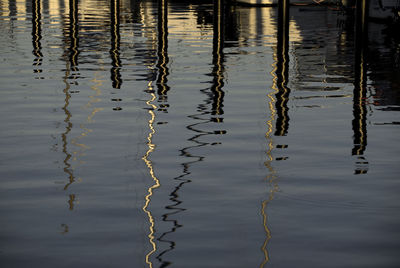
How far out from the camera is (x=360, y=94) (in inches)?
813

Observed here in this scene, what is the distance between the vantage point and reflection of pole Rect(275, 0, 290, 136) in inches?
679

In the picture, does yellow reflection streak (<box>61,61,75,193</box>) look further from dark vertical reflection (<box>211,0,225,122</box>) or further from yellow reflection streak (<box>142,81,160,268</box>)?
dark vertical reflection (<box>211,0,225,122</box>)

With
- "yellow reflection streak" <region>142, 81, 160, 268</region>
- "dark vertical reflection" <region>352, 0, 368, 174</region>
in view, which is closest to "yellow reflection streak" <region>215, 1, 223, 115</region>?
"yellow reflection streak" <region>142, 81, 160, 268</region>

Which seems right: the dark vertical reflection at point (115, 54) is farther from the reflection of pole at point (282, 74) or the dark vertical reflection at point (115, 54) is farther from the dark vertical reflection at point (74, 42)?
the reflection of pole at point (282, 74)

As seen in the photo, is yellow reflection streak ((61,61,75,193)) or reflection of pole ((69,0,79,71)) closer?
yellow reflection streak ((61,61,75,193))

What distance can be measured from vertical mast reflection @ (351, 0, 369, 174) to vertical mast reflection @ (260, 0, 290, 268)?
48.4 inches

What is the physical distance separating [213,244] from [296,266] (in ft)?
3.40

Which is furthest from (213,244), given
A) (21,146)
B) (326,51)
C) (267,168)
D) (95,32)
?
(95,32)

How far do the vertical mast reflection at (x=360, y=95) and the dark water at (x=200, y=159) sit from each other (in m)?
0.05

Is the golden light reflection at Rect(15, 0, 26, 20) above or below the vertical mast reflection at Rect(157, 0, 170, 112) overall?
above

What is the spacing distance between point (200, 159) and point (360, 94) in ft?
25.3

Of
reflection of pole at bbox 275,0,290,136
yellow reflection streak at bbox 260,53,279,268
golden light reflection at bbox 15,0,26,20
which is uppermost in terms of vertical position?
golden light reflection at bbox 15,0,26,20

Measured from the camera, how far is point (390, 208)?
10992mm

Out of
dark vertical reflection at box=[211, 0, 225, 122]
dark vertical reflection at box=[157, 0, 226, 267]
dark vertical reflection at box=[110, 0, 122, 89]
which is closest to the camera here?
dark vertical reflection at box=[157, 0, 226, 267]
